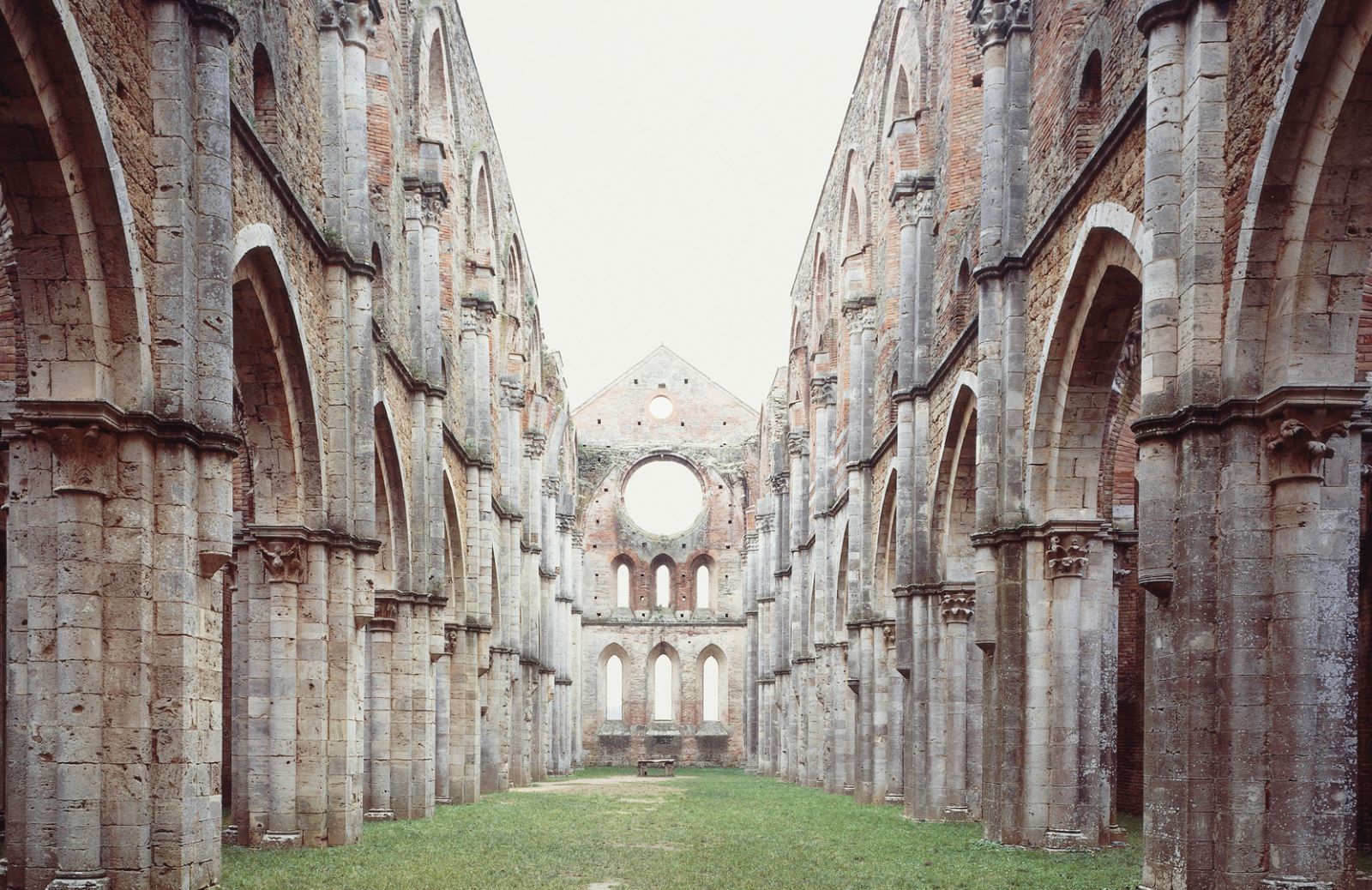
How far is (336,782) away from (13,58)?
31.7 ft

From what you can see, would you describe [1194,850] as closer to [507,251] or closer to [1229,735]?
[1229,735]

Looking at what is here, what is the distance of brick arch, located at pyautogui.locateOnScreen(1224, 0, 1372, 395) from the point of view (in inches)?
332

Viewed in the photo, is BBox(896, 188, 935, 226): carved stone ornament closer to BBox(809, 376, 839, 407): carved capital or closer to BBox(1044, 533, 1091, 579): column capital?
BBox(1044, 533, 1091, 579): column capital

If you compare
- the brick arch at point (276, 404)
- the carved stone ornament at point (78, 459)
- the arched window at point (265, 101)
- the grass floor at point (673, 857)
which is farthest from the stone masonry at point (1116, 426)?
the arched window at point (265, 101)

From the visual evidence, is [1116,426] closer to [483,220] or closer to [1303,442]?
Answer: [1303,442]

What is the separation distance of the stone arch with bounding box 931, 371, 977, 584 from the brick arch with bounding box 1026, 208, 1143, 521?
420cm

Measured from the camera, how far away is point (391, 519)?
1997 centimetres

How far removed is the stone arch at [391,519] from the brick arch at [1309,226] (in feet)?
42.3

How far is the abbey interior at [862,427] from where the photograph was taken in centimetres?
904

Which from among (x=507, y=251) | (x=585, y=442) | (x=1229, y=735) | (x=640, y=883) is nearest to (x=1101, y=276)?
(x=1229, y=735)

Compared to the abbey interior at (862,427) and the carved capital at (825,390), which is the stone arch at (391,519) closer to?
the abbey interior at (862,427)

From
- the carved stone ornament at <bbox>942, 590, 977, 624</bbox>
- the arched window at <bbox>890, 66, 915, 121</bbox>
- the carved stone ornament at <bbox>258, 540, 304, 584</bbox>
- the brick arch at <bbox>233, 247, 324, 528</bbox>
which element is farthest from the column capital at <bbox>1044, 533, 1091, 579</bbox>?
the arched window at <bbox>890, 66, 915, 121</bbox>

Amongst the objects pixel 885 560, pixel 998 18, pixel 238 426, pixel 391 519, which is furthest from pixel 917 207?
pixel 238 426

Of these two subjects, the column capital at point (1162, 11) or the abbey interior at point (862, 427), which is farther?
the column capital at point (1162, 11)
